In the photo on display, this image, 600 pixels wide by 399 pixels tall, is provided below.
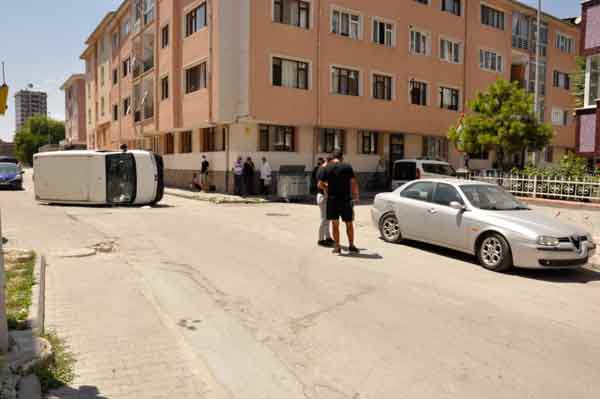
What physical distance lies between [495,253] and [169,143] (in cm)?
2672

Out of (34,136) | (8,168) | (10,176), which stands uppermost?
(34,136)

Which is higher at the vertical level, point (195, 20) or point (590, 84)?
point (195, 20)

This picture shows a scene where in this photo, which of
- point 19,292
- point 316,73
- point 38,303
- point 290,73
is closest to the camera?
point 38,303

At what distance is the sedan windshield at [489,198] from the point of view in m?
9.28

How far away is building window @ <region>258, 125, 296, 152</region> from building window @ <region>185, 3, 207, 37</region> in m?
5.83

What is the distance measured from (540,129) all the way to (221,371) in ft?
61.0

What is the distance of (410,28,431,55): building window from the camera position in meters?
29.2

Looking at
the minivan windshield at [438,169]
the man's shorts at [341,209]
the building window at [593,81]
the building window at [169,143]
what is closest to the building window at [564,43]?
the minivan windshield at [438,169]

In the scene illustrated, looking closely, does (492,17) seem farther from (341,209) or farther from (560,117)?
(341,209)

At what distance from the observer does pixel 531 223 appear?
27.5 ft

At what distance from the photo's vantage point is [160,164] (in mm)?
18000

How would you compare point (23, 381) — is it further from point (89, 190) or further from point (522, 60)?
point (522, 60)

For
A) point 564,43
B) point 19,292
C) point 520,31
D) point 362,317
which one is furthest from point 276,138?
point 564,43

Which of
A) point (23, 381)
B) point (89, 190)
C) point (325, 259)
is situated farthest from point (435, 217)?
point (89, 190)
